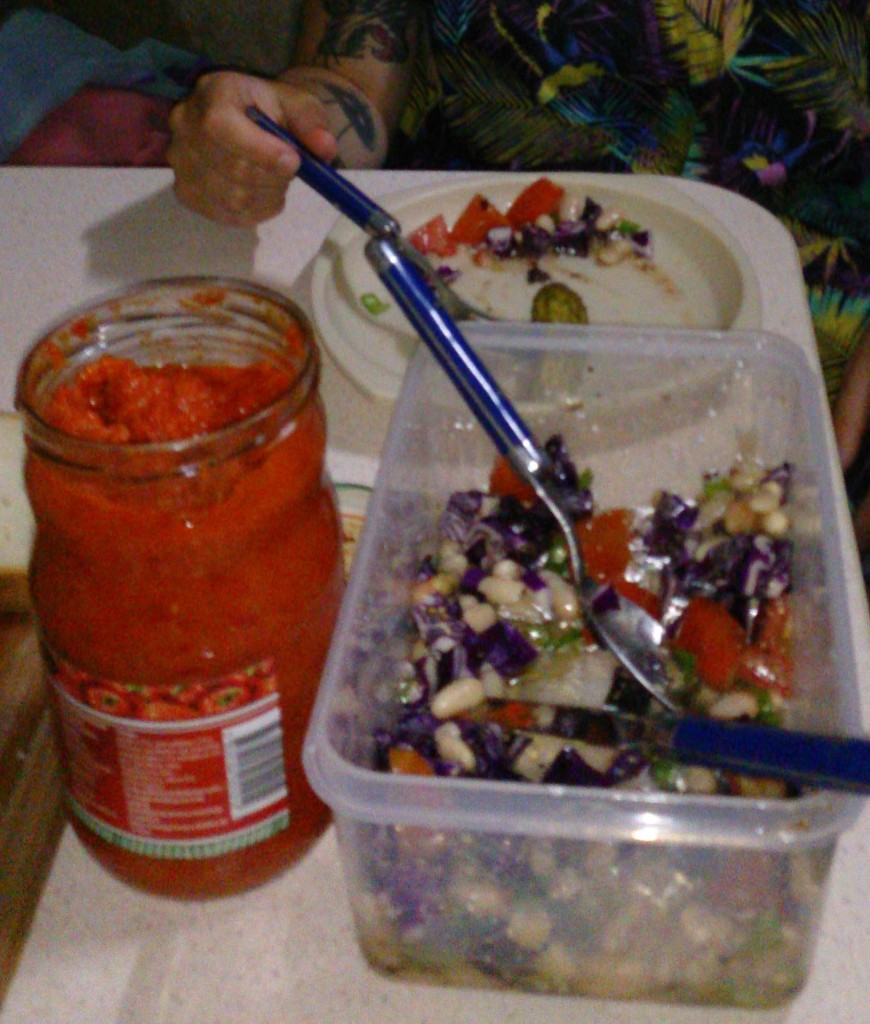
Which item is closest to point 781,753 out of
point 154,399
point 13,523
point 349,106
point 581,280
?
point 154,399

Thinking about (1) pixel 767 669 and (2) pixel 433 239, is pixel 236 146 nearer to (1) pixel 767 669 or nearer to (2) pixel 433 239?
(2) pixel 433 239

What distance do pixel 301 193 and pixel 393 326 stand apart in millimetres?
279

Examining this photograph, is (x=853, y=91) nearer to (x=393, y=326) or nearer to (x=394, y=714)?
(x=393, y=326)

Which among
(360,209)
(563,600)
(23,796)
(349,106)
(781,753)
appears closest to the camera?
(781,753)

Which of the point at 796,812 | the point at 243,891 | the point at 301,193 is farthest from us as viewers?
the point at 301,193

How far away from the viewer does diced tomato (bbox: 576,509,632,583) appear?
655 mm

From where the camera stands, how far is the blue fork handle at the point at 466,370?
599mm

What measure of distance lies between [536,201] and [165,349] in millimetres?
563

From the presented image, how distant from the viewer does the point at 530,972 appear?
18.9 inches

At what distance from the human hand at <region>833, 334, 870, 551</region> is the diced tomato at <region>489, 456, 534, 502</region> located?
0.54 meters

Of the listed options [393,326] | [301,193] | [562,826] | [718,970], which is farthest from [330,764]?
[301,193]

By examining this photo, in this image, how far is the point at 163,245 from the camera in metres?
1.02

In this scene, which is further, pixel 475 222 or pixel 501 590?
pixel 475 222

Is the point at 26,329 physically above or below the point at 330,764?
below
